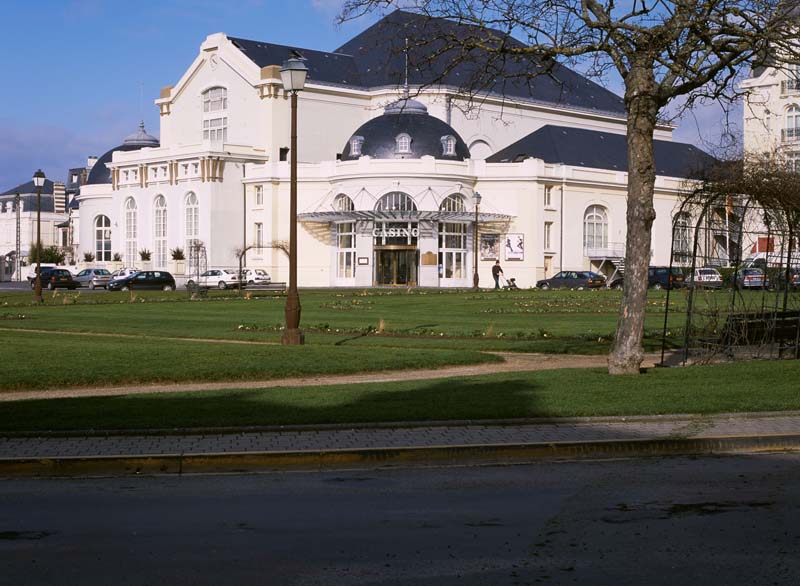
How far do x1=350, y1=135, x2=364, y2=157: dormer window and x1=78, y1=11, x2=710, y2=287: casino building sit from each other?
153mm

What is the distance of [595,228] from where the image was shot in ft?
310

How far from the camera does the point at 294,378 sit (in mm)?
19859

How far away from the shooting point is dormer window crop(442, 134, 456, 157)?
8962 cm

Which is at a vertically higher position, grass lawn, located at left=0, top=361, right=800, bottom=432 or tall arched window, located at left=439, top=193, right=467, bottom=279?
tall arched window, located at left=439, top=193, right=467, bottom=279

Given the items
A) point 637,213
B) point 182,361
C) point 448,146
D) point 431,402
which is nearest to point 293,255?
point 182,361

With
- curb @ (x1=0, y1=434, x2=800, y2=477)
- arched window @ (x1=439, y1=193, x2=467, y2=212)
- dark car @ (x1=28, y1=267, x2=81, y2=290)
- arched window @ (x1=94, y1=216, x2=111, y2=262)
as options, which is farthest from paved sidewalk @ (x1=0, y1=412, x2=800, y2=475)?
arched window @ (x1=94, y1=216, x2=111, y2=262)

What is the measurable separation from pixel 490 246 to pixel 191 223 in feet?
82.4

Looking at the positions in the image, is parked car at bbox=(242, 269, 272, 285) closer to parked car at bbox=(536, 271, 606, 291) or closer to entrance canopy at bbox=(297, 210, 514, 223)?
entrance canopy at bbox=(297, 210, 514, 223)

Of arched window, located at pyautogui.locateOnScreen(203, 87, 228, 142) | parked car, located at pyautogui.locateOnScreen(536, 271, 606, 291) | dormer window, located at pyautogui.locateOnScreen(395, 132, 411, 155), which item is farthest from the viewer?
arched window, located at pyautogui.locateOnScreen(203, 87, 228, 142)

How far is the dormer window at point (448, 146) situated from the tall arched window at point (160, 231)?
1005 inches

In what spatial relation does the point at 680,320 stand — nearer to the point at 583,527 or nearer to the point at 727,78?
the point at 727,78

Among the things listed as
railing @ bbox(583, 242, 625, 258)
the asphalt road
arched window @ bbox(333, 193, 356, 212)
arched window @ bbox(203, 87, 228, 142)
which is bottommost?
the asphalt road

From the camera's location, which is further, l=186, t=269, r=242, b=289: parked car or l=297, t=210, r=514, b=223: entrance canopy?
l=297, t=210, r=514, b=223: entrance canopy

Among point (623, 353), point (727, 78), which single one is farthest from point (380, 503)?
point (727, 78)
